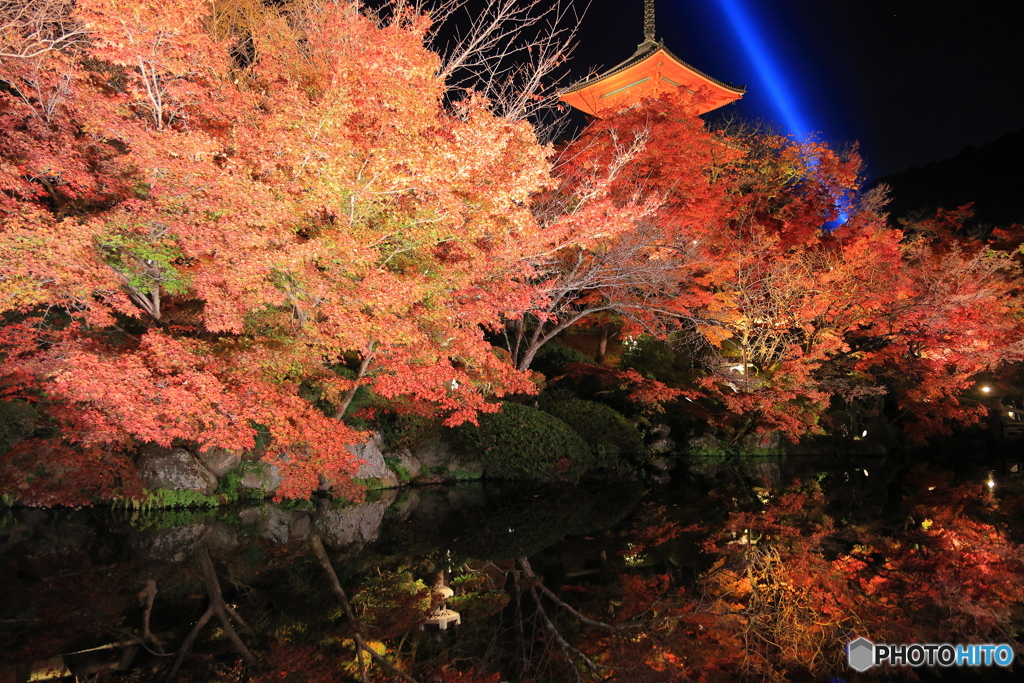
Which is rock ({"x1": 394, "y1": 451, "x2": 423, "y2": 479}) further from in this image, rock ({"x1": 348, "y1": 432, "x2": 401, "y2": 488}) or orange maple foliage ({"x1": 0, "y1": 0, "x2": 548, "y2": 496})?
orange maple foliage ({"x1": 0, "y1": 0, "x2": 548, "y2": 496})

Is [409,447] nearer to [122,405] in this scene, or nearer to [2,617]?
[122,405]

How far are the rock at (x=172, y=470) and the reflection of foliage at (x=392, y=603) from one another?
16.5 feet

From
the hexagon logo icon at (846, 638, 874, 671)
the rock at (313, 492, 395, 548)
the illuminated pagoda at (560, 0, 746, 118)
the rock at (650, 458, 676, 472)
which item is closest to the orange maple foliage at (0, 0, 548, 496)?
the rock at (313, 492, 395, 548)

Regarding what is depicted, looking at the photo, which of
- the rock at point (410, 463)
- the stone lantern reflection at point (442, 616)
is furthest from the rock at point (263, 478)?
the stone lantern reflection at point (442, 616)

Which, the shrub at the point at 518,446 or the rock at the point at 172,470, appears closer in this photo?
the rock at the point at 172,470

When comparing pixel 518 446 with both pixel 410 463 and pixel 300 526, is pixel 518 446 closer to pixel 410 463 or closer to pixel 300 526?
pixel 410 463

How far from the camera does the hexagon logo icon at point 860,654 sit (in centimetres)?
443

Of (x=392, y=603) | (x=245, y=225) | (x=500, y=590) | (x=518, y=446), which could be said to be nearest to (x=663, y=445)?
(x=518, y=446)

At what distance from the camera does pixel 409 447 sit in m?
12.3

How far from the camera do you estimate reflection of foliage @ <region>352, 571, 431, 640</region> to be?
5.26m

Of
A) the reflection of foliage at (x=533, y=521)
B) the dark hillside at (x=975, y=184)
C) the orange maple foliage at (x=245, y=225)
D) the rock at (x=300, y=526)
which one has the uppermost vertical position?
the dark hillside at (x=975, y=184)

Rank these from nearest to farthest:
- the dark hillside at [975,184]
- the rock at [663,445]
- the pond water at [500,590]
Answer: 1. the pond water at [500,590]
2. the rock at [663,445]
3. the dark hillside at [975,184]

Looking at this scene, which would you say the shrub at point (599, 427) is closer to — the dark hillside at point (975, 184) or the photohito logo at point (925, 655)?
the photohito logo at point (925, 655)

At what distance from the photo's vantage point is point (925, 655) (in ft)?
15.0
